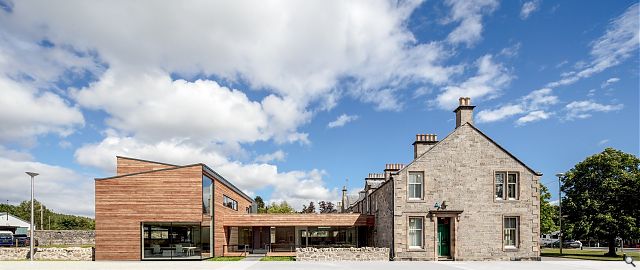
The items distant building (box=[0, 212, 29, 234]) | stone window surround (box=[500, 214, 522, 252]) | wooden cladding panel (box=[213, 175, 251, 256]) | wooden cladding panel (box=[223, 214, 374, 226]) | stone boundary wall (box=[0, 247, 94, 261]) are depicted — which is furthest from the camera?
distant building (box=[0, 212, 29, 234])

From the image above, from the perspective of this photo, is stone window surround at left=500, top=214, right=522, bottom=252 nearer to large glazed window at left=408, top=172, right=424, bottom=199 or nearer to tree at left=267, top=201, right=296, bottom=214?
large glazed window at left=408, top=172, right=424, bottom=199

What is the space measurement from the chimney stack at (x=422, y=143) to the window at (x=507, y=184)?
467 centimetres

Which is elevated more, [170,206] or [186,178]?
[186,178]

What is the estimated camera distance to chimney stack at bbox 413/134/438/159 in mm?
29250

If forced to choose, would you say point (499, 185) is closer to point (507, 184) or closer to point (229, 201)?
point (507, 184)

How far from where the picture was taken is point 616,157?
31812mm

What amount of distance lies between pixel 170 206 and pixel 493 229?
18977 mm

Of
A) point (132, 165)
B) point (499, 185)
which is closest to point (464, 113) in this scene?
point (499, 185)

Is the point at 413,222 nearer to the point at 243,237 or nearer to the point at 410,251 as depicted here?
the point at 410,251

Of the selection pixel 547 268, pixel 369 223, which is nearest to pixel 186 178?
pixel 369 223

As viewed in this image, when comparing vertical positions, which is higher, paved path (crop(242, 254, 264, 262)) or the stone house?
the stone house

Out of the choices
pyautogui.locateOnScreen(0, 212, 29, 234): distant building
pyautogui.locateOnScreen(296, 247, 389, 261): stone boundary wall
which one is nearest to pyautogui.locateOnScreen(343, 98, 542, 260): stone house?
pyautogui.locateOnScreen(296, 247, 389, 261): stone boundary wall

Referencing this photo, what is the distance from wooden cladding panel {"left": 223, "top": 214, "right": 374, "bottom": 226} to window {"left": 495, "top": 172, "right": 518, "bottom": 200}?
9.18m

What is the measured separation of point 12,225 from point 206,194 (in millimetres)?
45829
